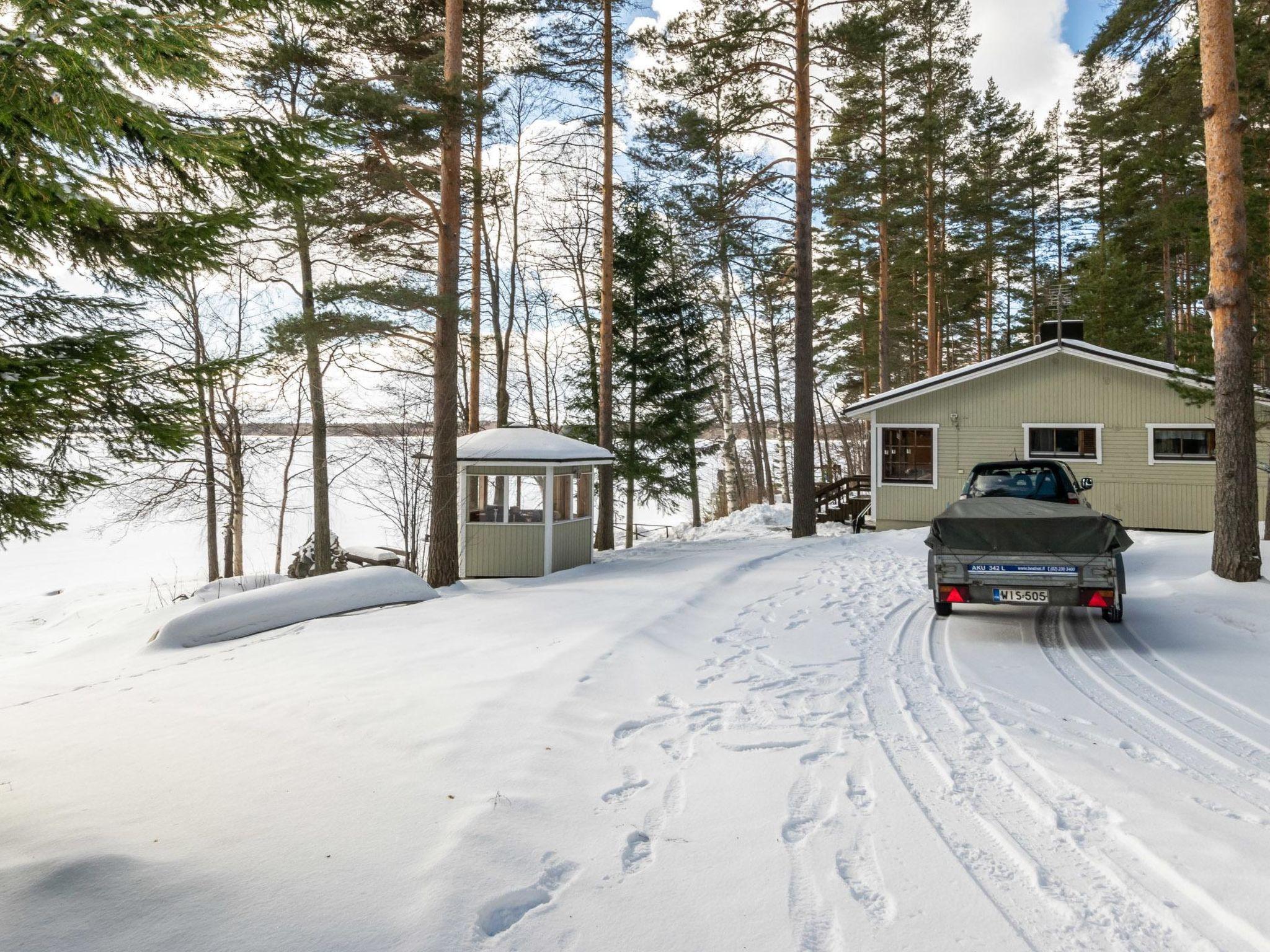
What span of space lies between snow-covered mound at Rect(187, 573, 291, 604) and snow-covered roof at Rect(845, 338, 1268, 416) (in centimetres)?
1477

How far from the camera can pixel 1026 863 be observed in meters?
2.82

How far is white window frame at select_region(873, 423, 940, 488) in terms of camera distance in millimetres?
17750

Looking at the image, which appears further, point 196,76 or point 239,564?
point 239,564

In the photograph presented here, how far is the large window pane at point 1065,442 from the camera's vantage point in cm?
1647

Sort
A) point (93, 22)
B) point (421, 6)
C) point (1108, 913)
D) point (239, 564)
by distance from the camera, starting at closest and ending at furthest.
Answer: point (1108, 913) → point (93, 22) → point (421, 6) → point (239, 564)

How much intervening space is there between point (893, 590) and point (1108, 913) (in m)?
6.76

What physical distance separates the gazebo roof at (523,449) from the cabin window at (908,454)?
8.71m

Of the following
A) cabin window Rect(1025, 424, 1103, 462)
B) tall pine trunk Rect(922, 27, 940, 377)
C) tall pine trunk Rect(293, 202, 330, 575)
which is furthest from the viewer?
tall pine trunk Rect(922, 27, 940, 377)

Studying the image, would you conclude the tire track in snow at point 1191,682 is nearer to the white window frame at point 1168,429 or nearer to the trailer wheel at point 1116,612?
the trailer wheel at point 1116,612

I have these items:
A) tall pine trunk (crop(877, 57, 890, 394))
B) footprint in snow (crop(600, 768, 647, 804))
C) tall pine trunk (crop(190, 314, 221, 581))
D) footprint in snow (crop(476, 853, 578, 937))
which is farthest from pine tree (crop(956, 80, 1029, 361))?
footprint in snow (crop(476, 853, 578, 937))

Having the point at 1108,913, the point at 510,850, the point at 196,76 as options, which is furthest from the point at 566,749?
the point at 196,76

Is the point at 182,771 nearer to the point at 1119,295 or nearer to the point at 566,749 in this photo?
the point at 566,749

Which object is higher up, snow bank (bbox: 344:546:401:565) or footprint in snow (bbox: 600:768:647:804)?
footprint in snow (bbox: 600:768:647:804)

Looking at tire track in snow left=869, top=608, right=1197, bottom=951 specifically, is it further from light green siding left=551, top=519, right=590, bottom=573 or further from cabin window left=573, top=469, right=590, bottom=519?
cabin window left=573, top=469, right=590, bottom=519
